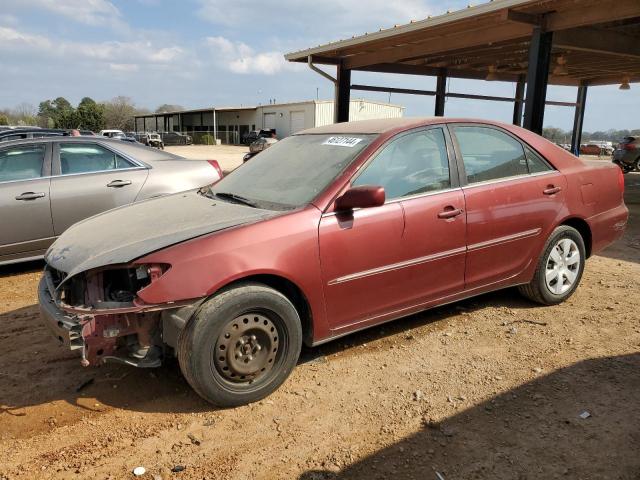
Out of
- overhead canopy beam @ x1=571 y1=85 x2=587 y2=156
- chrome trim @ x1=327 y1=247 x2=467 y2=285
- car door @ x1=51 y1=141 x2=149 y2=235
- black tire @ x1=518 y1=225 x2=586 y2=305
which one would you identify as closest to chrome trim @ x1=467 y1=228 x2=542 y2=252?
chrome trim @ x1=327 y1=247 x2=467 y2=285

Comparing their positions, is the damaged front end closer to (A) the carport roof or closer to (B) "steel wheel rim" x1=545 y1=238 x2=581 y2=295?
(B) "steel wheel rim" x1=545 y1=238 x2=581 y2=295

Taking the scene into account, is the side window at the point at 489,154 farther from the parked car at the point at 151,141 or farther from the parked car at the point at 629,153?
the parked car at the point at 151,141

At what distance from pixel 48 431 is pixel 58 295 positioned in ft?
2.43

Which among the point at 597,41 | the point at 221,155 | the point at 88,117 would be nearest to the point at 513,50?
the point at 597,41

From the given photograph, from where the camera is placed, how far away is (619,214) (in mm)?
4754

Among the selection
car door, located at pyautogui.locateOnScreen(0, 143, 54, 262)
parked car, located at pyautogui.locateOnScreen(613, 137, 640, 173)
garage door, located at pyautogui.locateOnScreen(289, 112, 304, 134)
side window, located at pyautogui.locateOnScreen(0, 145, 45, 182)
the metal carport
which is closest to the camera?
car door, located at pyautogui.locateOnScreen(0, 143, 54, 262)

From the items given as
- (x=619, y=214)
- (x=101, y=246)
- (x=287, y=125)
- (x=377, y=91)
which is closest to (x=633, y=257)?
(x=619, y=214)

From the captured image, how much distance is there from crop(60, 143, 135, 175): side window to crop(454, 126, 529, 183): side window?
399 cm

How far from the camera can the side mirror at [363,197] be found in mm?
3049

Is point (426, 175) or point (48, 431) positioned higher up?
point (426, 175)

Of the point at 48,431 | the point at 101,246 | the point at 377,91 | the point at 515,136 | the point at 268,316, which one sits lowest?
the point at 48,431

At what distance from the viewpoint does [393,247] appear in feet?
11.0

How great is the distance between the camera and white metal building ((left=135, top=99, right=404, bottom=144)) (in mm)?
45906

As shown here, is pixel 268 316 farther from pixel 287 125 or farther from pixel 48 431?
pixel 287 125
